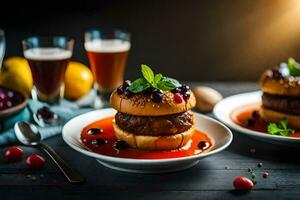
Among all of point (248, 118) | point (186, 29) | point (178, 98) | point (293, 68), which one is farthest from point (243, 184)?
point (186, 29)

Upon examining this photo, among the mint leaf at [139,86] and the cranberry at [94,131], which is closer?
the mint leaf at [139,86]

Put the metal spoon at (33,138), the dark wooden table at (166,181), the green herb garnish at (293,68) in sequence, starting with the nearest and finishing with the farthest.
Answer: the dark wooden table at (166,181)
the metal spoon at (33,138)
the green herb garnish at (293,68)

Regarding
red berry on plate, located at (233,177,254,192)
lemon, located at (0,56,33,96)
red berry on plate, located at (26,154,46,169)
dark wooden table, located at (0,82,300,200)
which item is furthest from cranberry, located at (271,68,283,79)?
lemon, located at (0,56,33,96)

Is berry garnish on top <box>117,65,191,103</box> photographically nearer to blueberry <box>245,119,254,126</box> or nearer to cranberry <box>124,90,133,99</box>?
cranberry <box>124,90,133,99</box>

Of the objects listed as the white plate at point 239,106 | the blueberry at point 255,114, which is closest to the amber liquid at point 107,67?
the white plate at point 239,106

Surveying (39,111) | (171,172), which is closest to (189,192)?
(171,172)

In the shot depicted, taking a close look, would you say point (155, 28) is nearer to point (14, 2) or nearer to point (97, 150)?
point (14, 2)

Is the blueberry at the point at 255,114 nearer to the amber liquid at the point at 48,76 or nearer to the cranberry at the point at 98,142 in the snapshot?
the cranberry at the point at 98,142
